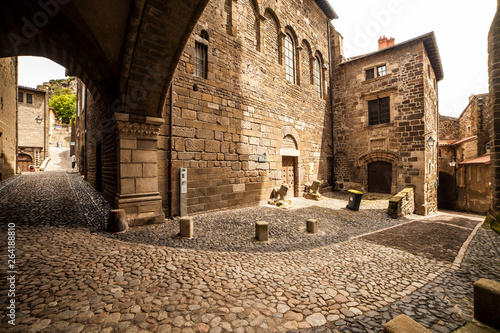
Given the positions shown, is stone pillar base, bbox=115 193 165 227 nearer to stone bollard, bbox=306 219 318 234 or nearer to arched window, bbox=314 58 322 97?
stone bollard, bbox=306 219 318 234

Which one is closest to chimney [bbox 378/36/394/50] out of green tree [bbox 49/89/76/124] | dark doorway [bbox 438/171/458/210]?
dark doorway [bbox 438/171/458/210]

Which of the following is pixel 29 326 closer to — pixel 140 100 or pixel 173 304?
pixel 173 304

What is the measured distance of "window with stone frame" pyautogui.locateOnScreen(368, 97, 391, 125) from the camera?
11836 mm

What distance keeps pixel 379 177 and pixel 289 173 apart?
5.73 metres

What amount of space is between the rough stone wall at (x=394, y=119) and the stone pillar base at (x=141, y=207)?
11322 millimetres

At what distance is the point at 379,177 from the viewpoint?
11828 millimetres

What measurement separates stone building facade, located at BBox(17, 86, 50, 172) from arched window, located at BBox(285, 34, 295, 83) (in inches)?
1089

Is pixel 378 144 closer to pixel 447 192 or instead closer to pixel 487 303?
pixel 487 303

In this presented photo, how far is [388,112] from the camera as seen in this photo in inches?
464

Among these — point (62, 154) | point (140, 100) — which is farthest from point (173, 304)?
point (62, 154)

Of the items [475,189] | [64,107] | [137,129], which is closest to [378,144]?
[475,189]

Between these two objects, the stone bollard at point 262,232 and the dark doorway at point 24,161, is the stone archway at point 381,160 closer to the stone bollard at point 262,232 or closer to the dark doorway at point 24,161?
the stone bollard at point 262,232

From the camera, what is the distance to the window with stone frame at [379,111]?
1184 cm

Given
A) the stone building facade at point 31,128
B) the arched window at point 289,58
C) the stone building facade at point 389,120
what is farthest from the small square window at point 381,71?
the stone building facade at point 31,128
